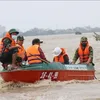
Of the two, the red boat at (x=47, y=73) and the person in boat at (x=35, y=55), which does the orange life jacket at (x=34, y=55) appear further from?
the red boat at (x=47, y=73)

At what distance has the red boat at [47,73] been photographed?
13.5 m

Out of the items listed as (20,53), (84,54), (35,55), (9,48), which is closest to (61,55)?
(84,54)

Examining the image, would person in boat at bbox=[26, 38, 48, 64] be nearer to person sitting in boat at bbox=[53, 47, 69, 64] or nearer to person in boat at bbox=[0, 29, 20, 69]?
person in boat at bbox=[0, 29, 20, 69]

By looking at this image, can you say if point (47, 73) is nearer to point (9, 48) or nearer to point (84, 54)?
point (9, 48)

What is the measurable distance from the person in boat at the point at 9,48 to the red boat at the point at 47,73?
33cm

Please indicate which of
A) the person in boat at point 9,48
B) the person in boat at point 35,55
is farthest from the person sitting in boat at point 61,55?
the person in boat at point 9,48

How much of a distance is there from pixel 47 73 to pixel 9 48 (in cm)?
136

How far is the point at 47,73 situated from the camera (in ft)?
45.5

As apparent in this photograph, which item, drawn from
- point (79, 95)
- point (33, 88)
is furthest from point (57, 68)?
point (79, 95)

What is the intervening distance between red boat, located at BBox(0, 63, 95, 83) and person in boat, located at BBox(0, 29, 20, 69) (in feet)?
1.08

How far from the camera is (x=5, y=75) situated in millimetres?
13719

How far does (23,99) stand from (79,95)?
1.41 meters

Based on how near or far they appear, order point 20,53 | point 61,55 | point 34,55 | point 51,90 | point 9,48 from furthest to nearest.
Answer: point 61,55 < point 20,53 < point 34,55 < point 9,48 < point 51,90

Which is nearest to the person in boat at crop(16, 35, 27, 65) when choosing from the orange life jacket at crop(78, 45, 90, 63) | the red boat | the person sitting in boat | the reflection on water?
the red boat
